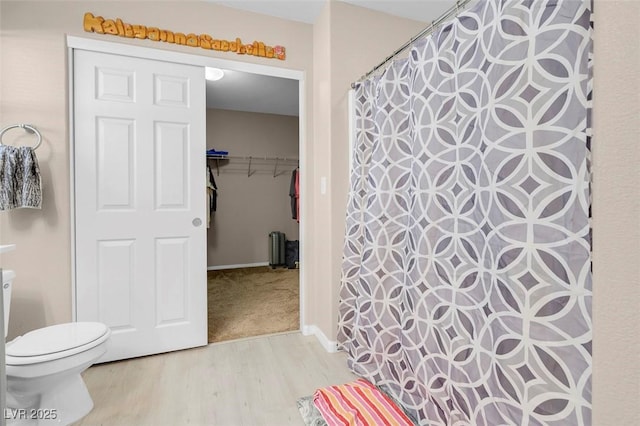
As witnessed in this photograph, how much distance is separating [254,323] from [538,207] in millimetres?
2387

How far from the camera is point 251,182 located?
195 inches

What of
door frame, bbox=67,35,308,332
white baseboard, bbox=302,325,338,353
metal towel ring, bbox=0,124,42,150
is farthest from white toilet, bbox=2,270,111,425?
white baseboard, bbox=302,325,338,353

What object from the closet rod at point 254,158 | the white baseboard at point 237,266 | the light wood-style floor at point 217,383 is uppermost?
the closet rod at point 254,158

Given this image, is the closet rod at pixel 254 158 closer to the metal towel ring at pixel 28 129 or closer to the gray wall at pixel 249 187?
the gray wall at pixel 249 187

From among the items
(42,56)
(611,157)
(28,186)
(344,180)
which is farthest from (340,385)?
(42,56)

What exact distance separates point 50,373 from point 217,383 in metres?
0.82

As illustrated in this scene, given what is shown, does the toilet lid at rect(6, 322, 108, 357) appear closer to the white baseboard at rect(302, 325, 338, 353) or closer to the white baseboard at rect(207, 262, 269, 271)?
the white baseboard at rect(302, 325, 338, 353)

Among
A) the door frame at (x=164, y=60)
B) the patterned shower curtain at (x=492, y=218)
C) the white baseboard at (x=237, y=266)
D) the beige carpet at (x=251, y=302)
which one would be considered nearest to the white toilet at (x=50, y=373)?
the door frame at (x=164, y=60)

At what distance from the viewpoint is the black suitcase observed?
4859 millimetres

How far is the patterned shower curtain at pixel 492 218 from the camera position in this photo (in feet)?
2.89

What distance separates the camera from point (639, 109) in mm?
514

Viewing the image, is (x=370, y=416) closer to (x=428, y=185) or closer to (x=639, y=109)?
(x=428, y=185)

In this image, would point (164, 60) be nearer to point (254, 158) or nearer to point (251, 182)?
point (254, 158)

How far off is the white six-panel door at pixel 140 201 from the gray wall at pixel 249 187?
2.52m
